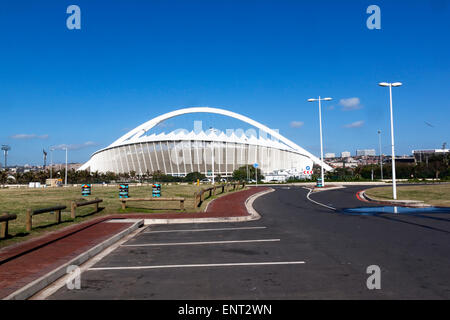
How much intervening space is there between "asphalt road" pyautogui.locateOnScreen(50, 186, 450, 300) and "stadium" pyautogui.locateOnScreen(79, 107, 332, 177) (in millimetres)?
92299

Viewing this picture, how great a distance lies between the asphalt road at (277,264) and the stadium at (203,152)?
9230 cm

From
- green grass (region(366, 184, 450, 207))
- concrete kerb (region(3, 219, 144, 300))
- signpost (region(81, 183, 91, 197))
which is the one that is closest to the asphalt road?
concrete kerb (region(3, 219, 144, 300))

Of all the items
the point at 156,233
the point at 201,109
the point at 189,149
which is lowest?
the point at 156,233

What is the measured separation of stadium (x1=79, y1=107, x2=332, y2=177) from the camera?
107938 millimetres

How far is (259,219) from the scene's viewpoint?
16.4 meters

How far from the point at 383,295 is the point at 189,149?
103m

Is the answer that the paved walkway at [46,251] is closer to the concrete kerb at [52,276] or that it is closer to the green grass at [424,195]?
the concrete kerb at [52,276]

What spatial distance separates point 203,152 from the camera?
108 meters
